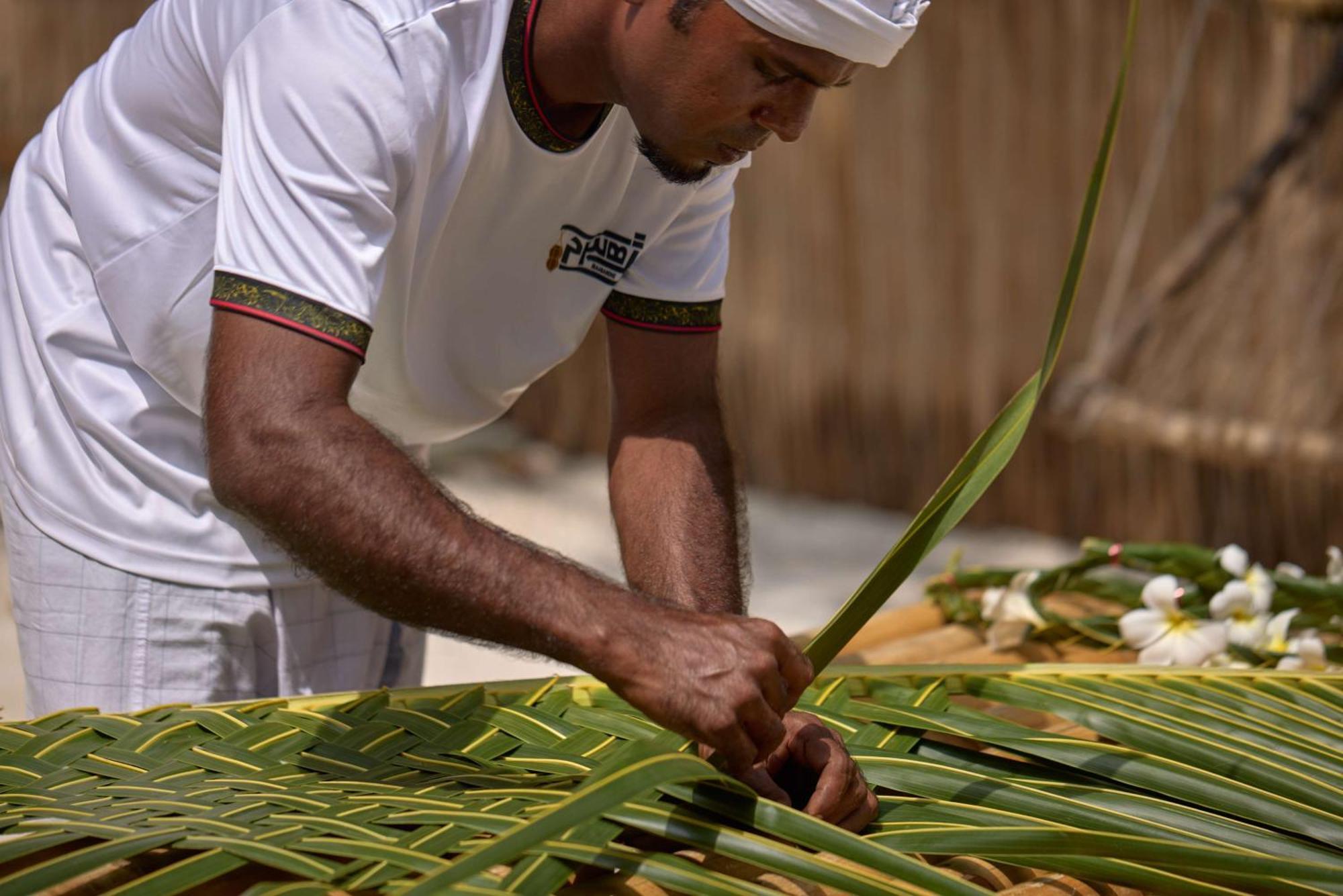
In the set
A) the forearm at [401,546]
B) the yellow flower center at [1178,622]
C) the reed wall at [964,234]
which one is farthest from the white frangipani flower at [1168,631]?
the reed wall at [964,234]

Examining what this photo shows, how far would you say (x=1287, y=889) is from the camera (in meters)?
1.19

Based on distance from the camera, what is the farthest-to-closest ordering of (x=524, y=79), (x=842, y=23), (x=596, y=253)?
(x=596, y=253) → (x=524, y=79) → (x=842, y=23)

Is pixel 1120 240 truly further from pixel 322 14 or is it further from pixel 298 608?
pixel 322 14

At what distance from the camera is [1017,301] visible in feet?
15.4

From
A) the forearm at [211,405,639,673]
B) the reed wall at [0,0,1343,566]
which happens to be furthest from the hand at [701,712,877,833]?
the reed wall at [0,0,1343,566]

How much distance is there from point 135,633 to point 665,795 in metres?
0.85

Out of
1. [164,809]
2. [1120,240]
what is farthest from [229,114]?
[1120,240]

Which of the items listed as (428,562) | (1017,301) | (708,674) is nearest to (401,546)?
(428,562)

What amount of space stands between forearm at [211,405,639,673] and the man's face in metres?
0.45

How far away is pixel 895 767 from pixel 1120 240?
3411mm

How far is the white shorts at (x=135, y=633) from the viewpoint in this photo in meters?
1.82

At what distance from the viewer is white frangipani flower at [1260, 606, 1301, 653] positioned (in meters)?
1.88

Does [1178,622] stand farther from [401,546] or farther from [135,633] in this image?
[135,633]

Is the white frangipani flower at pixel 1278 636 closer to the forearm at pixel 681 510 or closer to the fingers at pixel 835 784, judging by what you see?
the forearm at pixel 681 510
